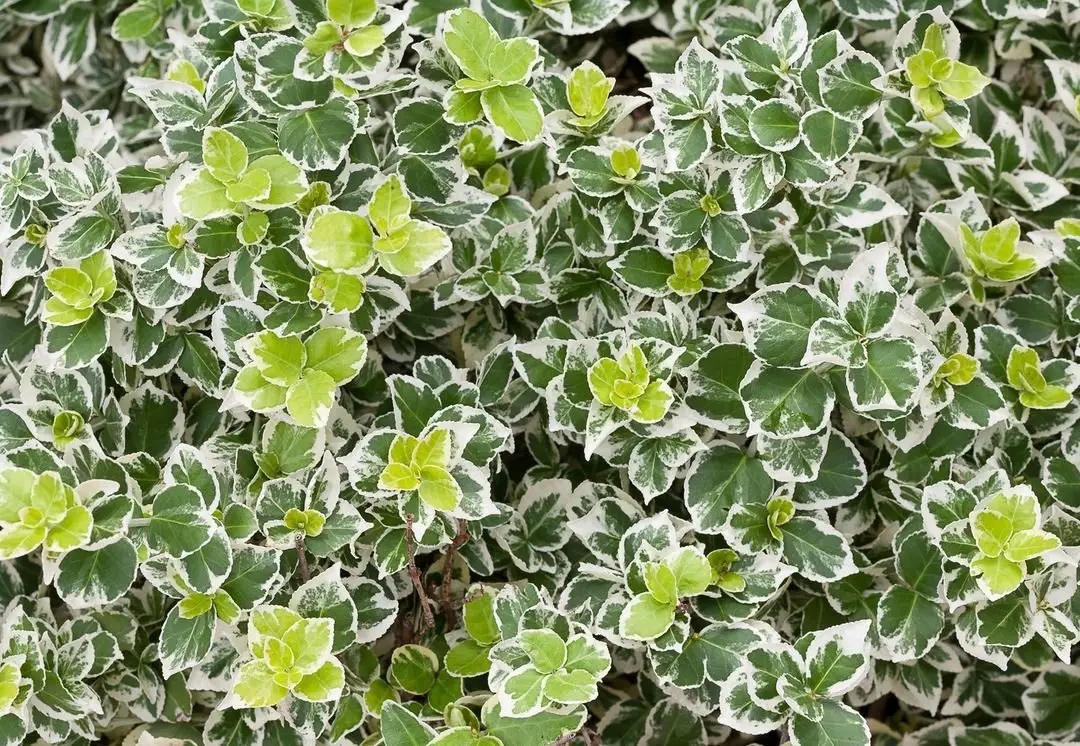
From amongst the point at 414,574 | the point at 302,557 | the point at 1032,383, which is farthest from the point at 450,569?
the point at 1032,383

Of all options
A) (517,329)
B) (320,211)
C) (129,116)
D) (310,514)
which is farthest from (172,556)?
(129,116)

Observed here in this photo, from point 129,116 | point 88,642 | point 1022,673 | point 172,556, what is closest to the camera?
point 172,556

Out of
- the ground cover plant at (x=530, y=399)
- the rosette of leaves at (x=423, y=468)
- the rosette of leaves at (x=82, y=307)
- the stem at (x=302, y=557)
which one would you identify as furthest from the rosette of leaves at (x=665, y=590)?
the rosette of leaves at (x=82, y=307)

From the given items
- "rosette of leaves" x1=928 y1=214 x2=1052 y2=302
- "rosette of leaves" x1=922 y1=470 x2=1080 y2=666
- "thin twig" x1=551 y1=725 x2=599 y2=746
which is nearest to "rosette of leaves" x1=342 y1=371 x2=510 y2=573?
"thin twig" x1=551 y1=725 x2=599 y2=746

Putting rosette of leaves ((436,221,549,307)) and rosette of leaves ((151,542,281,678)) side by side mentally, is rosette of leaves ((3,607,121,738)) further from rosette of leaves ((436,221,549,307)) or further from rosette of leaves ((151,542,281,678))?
rosette of leaves ((436,221,549,307))

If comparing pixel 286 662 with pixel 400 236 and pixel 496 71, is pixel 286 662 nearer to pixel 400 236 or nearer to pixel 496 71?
pixel 400 236

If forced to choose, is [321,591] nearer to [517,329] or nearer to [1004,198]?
[517,329]
